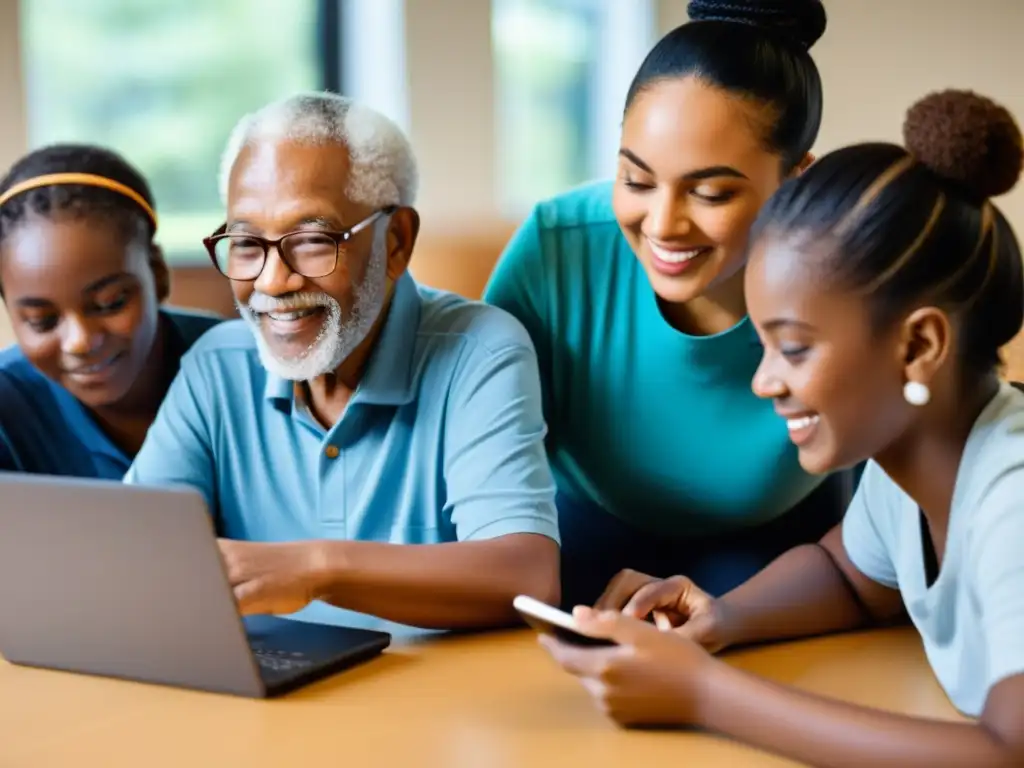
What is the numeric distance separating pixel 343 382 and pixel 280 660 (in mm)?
489

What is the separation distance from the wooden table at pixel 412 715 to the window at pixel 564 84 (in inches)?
146

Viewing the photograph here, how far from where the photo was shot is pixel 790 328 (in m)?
1.03

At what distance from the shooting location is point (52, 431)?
5.84ft

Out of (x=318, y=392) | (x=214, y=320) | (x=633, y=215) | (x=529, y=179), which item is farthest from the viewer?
(x=529, y=179)

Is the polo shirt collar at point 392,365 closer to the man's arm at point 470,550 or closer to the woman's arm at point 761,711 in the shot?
the man's arm at point 470,550

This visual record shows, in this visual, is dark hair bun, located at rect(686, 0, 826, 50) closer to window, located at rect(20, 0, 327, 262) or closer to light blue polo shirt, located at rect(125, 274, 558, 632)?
light blue polo shirt, located at rect(125, 274, 558, 632)

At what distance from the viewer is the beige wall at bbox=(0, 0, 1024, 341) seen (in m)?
4.28

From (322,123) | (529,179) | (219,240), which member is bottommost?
(529,179)

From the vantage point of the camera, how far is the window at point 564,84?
502 centimetres

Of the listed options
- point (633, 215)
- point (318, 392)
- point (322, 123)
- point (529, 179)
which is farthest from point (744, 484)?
point (529, 179)

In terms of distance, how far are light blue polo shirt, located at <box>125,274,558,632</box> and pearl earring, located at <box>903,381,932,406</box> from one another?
480 millimetres

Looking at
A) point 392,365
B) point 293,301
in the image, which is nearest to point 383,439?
point 392,365

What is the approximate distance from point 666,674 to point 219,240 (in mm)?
804

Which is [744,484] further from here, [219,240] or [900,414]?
[219,240]
